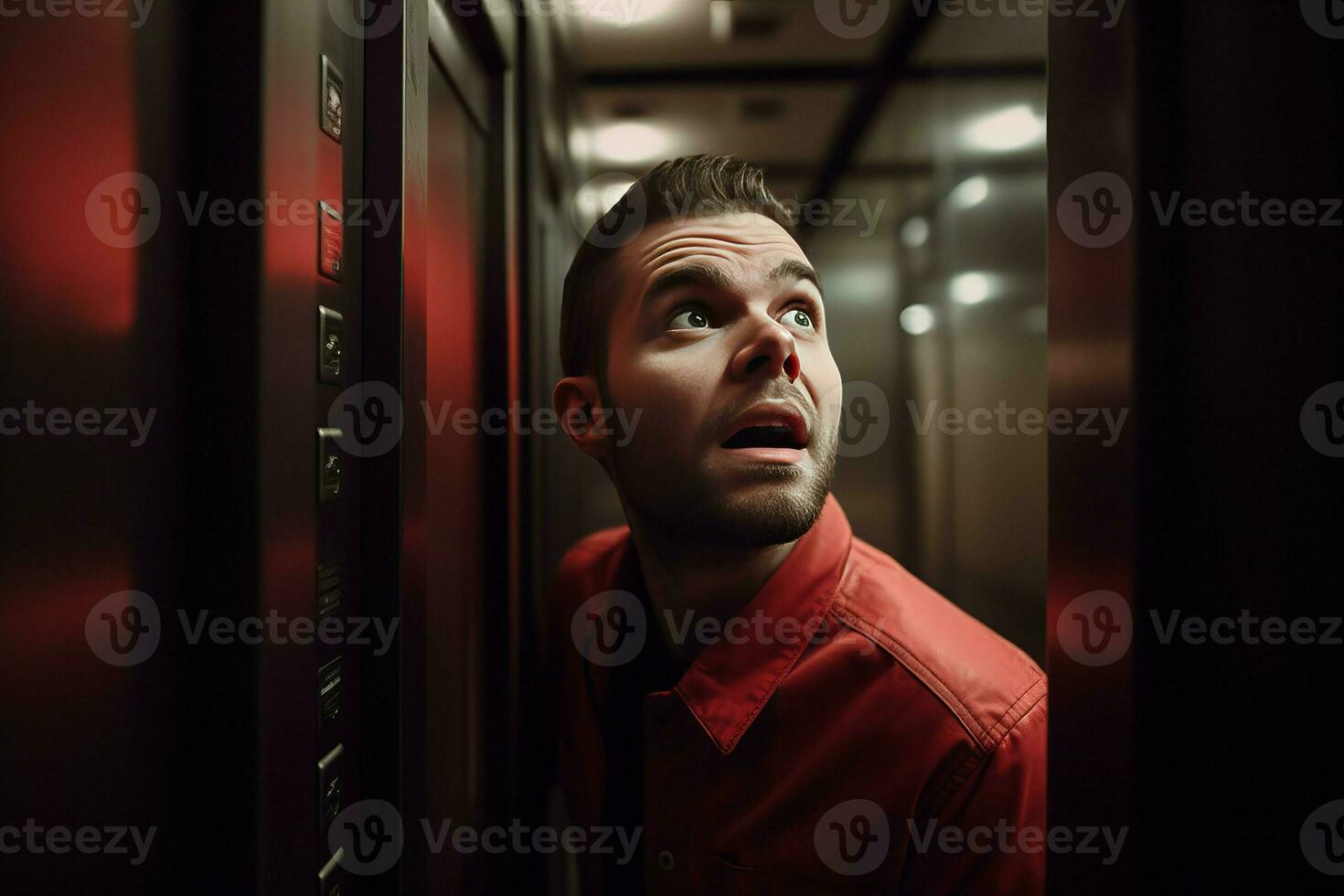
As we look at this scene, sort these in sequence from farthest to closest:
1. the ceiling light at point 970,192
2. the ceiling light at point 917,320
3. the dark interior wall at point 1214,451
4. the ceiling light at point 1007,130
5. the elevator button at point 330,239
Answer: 1. the ceiling light at point 917,320
2. the ceiling light at point 970,192
3. the ceiling light at point 1007,130
4. the elevator button at point 330,239
5. the dark interior wall at point 1214,451

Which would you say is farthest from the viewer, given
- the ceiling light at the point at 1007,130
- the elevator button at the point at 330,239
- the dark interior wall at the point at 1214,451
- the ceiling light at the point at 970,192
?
the ceiling light at the point at 970,192

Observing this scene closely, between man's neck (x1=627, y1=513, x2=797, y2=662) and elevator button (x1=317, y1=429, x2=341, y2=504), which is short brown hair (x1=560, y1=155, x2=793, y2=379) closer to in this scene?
man's neck (x1=627, y1=513, x2=797, y2=662)

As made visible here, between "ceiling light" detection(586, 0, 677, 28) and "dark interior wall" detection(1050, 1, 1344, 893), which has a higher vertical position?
"ceiling light" detection(586, 0, 677, 28)

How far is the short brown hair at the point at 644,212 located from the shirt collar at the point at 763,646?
40 cm

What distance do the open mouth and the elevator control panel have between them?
1.48 feet

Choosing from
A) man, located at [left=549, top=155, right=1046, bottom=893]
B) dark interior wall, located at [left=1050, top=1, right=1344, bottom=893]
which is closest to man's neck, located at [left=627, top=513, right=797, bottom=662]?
man, located at [left=549, top=155, right=1046, bottom=893]

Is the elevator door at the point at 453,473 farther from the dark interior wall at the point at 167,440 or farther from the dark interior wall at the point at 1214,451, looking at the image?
the dark interior wall at the point at 1214,451

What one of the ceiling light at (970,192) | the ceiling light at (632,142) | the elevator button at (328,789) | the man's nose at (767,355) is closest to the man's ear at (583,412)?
the man's nose at (767,355)

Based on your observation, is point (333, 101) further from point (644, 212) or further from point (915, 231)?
point (915, 231)

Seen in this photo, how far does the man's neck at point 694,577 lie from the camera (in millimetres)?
892

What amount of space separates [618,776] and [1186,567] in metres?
0.87

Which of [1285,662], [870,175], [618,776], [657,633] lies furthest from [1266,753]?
[870,175]

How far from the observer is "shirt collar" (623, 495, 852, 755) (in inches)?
32.7

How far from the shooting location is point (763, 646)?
0.85m
